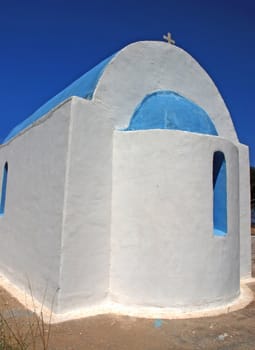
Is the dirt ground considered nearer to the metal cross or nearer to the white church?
the white church

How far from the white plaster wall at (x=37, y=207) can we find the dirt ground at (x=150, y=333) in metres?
0.91

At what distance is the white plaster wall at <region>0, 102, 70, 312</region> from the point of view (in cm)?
546

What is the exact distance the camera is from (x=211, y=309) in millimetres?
5637

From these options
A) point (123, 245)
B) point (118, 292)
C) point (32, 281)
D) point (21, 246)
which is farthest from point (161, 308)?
point (21, 246)

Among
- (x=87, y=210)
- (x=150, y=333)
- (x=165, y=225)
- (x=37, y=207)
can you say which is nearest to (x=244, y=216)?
(x=165, y=225)

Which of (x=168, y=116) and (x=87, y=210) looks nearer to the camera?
(x=87, y=210)

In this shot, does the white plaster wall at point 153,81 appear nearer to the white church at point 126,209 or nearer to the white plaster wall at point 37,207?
the white church at point 126,209

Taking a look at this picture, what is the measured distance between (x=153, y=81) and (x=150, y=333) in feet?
16.5

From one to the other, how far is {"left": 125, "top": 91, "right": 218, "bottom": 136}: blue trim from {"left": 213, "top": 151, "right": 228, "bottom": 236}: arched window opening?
661 millimetres

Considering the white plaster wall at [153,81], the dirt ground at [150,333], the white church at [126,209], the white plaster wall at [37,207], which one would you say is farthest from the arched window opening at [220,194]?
the white plaster wall at [37,207]

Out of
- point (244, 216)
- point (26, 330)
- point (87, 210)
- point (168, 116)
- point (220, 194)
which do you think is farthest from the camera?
point (244, 216)

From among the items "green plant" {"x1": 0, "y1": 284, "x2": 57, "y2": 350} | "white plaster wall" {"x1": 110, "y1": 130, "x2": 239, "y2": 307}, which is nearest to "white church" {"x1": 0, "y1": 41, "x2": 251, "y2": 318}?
"white plaster wall" {"x1": 110, "y1": 130, "x2": 239, "y2": 307}

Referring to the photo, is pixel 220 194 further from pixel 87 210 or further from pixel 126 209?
pixel 87 210

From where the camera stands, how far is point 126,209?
5750 mm
